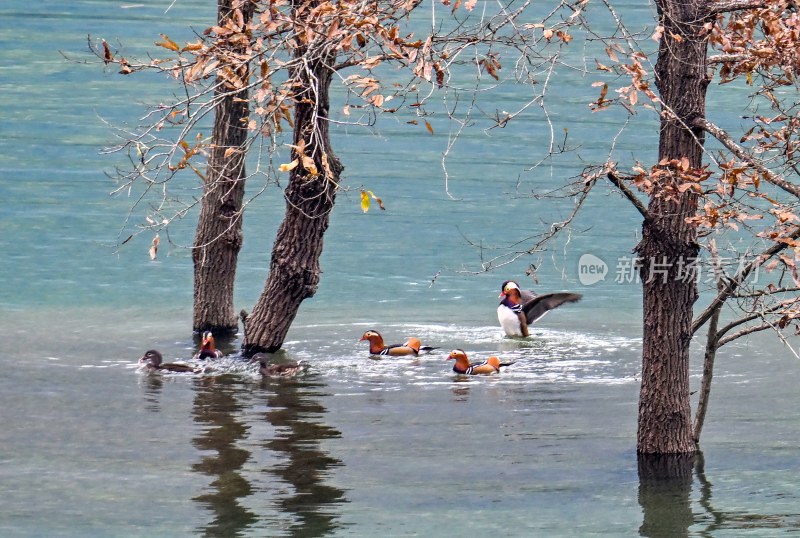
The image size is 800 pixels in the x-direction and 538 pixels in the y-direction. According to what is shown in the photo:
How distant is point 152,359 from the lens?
48.0 ft

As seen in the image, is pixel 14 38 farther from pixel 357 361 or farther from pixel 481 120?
pixel 357 361

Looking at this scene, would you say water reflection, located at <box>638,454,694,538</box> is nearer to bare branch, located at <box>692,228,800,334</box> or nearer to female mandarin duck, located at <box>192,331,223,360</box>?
bare branch, located at <box>692,228,800,334</box>

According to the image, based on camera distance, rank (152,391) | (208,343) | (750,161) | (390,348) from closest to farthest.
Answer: (750,161)
(152,391)
(208,343)
(390,348)

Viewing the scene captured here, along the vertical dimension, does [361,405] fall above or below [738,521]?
above

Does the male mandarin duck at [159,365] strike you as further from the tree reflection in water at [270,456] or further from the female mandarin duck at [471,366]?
the female mandarin duck at [471,366]

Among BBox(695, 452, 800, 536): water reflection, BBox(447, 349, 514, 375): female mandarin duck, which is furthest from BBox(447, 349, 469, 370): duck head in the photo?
BBox(695, 452, 800, 536): water reflection

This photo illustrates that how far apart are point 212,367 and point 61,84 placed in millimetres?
21613

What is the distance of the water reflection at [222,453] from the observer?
9.78 m

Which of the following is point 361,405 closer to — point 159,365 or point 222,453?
point 222,453

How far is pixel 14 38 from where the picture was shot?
124 feet

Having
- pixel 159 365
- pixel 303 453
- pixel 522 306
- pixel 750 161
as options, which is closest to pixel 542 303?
pixel 522 306

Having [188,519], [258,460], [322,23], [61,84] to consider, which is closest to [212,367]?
[258,460]

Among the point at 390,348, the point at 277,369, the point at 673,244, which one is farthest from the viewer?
the point at 390,348

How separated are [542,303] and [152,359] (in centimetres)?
494
